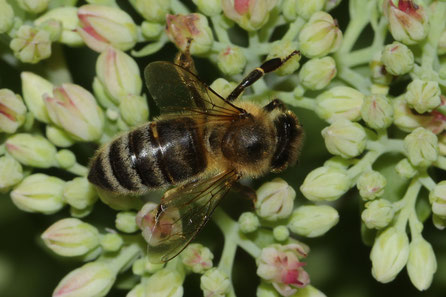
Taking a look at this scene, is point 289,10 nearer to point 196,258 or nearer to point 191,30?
point 191,30

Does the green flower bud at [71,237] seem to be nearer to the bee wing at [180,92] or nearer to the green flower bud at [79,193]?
the green flower bud at [79,193]

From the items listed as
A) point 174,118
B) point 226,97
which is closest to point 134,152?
point 174,118

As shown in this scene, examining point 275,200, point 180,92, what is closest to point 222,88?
point 180,92

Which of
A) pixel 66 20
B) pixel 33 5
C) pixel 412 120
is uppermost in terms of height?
pixel 33 5

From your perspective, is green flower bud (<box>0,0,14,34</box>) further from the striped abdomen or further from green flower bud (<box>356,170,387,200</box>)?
green flower bud (<box>356,170,387,200</box>)

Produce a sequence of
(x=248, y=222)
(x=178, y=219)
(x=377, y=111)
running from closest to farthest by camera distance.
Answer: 1. (x=178, y=219)
2. (x=377, y=111)
3. (x=248, y=222)

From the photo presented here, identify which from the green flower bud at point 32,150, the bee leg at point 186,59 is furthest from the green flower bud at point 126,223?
the bee leg at point 186,59

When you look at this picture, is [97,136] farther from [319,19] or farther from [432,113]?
[432,113]
